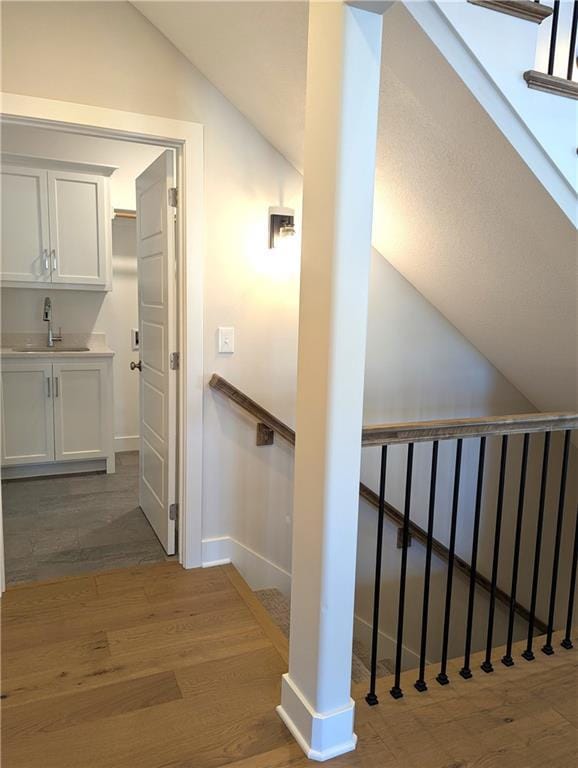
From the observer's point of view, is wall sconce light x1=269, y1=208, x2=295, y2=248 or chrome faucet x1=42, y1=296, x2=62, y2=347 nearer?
wall sconce light x1=269, y1=208, x2=295, y2=248

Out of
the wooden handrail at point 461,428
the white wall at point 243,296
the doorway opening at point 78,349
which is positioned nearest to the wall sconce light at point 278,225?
the white wall at point 243,296

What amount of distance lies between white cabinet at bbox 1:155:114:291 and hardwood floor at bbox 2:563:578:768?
97.8 inches

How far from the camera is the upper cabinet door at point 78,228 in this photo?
13.1 ft

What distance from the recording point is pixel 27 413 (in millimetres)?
3998

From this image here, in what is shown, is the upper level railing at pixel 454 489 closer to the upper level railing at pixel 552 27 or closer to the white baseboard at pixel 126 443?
the upper level railing at pixel 552 27

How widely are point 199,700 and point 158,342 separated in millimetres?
1724

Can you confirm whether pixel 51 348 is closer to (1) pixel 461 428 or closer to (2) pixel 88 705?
(2) pixel 88 705

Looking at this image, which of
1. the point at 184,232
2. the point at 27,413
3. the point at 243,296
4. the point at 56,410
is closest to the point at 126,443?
the point at 56,410

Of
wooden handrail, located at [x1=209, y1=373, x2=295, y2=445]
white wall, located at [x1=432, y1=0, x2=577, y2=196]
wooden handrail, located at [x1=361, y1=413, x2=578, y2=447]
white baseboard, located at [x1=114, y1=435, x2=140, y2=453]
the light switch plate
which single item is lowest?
white baseboard, located at [x1=114, y1=435, x2=140, y2=453]

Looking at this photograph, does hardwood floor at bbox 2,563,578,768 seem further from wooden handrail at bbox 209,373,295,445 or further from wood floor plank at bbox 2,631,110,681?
wooden handrail at bbox 209,373,295,445

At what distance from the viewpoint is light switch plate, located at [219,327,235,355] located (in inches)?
104

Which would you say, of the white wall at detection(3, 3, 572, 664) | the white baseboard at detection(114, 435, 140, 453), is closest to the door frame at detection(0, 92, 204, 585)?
the white wall at detection(3, 3, 572, 664)

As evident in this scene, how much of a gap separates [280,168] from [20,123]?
1.17 metres

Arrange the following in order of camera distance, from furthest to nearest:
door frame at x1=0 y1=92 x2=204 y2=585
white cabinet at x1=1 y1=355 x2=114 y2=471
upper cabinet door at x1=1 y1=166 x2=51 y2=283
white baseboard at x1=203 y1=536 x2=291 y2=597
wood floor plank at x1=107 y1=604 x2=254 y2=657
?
white cabinet at x1=1 y1=355 x2=114 y2=471 < upper cabinet door at x1=1 y1=166 x2=51 y2=283 < white baseboard at x1=203 y1=536 x2=291 y2=597 < door frame at x1=0 y1=92 x2=204 y2=585 < wood floor plank at x1=107 y1=604 x2=254 y2=657
